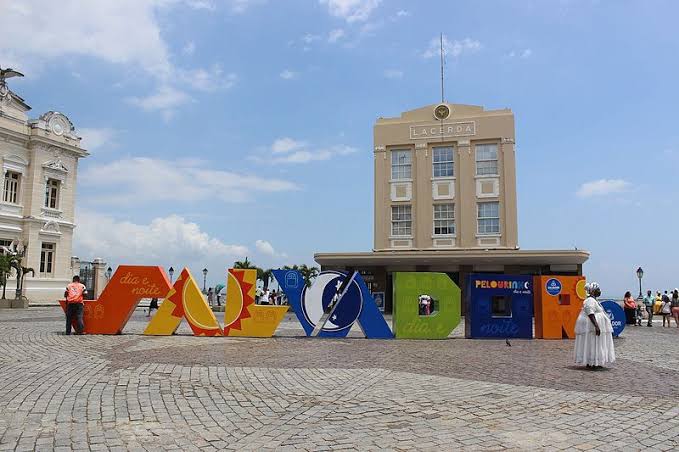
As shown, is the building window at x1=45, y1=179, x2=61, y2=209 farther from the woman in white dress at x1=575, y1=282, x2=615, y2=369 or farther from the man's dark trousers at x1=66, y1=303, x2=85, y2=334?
the woman in white dress at x1=575, y1=282, x2=615, y2=369

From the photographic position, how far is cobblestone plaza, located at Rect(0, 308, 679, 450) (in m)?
5.71

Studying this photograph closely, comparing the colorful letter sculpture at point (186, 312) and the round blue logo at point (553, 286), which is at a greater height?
the round blue logo at point (553, 286)

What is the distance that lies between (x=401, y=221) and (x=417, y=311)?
20.0m

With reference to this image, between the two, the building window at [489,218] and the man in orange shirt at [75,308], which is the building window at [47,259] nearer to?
the man in orange shirt at [75,308]

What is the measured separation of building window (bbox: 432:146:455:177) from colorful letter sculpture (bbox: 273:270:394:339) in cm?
2099

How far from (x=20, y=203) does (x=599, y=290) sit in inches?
1601

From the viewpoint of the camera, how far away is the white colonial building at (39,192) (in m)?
40.0

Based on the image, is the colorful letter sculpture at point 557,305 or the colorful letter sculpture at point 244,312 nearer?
the colorful letter sculpture at point 244,312

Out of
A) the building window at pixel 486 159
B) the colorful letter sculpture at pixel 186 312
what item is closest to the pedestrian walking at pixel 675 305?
the building window at pixel 486 159

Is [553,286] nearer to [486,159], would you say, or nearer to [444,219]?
[444,219]

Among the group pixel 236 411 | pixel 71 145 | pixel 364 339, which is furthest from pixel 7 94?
pixel 236 411

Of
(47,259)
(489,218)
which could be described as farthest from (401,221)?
(47,259)

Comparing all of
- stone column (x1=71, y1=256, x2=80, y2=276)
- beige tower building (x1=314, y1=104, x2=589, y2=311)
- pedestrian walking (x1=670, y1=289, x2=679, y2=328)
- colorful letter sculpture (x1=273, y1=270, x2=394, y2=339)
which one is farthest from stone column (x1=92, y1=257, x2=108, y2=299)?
pedestrian walking (x1=670, y1=289, x2=679, y2=328)

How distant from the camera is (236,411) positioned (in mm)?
6816
